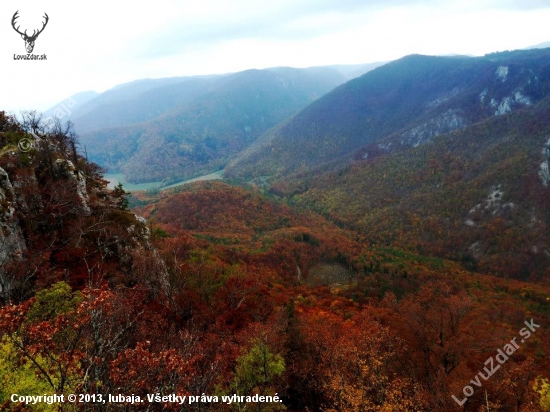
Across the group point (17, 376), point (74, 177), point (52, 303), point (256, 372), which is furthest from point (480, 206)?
point (17, 376)

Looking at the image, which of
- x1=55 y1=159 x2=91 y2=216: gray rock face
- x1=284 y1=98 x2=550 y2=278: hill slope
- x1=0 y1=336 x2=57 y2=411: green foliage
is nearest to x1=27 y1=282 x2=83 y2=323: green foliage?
x1=0 y1=336 x2=57 y2=411: green foliage

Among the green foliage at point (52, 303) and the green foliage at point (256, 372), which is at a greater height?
the green foliage at point (52, 303)

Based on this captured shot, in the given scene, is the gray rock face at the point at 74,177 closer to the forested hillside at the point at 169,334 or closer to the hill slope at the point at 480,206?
the forested hillside at the point at 169,334

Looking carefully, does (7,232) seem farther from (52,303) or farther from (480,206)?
(480,206)

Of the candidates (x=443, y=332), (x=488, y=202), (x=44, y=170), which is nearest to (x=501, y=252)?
(x=488, y=202)

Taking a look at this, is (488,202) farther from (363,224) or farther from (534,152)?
(363,224)

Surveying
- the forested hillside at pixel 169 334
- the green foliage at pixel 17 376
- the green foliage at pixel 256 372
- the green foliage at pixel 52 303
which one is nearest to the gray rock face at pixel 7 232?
the forested hillside at pixel 169 334

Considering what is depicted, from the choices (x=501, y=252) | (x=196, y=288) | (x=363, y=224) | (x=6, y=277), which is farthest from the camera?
(x=363, y=224)

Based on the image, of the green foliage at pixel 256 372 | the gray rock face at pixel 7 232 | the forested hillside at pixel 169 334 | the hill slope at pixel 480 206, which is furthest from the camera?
the hill slope at pixel 480 206

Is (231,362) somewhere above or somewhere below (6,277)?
below

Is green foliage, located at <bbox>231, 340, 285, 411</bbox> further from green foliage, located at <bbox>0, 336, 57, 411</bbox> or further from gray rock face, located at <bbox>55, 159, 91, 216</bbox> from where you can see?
gray rock face, located at <bbox>55, 159, 91, 216</bbox>

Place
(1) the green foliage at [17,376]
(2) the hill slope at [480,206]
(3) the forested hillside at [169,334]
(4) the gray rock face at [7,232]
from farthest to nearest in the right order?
(2) the hill slope at [480,206] < (4) the gray rock face at [7,232] < (3) the forested hillside at [169,334] < (1) the green foliage at [17,376]
